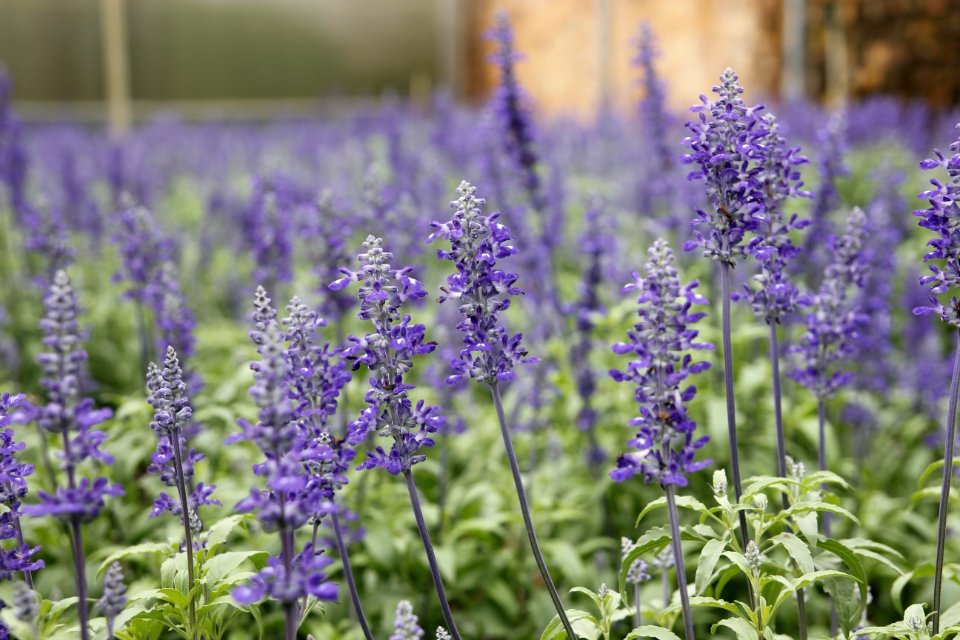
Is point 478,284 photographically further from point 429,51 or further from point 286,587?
point 429,51

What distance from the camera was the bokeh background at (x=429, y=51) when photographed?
16.3 m

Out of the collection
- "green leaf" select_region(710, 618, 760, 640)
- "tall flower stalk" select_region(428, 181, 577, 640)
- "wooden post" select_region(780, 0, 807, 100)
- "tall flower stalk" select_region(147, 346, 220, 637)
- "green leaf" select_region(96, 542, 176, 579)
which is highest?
"wooden post" select_region(780, 0, 807, 100)

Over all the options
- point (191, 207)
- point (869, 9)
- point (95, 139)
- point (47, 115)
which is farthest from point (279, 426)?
point (47, 115)

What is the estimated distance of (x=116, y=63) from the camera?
2055cm

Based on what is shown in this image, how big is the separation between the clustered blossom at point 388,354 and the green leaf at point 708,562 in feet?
2.67

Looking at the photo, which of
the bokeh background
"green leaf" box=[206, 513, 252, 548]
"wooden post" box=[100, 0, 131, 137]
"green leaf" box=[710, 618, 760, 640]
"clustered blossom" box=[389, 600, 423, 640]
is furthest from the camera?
"wooden post" box=[100, 0, 131, 137]

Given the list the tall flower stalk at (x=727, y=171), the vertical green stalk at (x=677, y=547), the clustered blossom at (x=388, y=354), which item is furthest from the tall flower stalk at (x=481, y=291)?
the tall flower stalk at (x=727, y=171)

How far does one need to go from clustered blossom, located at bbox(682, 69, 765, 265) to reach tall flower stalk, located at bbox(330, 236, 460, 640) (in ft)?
2.68

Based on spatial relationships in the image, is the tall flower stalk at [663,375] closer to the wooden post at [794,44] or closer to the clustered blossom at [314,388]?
the clustered blossom at [314,388]

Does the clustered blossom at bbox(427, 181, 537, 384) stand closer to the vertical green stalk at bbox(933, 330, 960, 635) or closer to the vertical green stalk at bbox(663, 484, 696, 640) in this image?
the vertical green stalk at bbox(663, 484, 696, 640)

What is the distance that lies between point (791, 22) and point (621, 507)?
1383 centimetres

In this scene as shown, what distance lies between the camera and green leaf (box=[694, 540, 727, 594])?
7.91 ft

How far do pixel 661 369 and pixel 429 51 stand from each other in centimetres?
2306

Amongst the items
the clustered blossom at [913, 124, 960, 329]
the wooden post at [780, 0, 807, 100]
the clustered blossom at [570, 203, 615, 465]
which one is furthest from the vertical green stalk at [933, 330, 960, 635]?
the wooden post at [780, 0, 807, 100]
